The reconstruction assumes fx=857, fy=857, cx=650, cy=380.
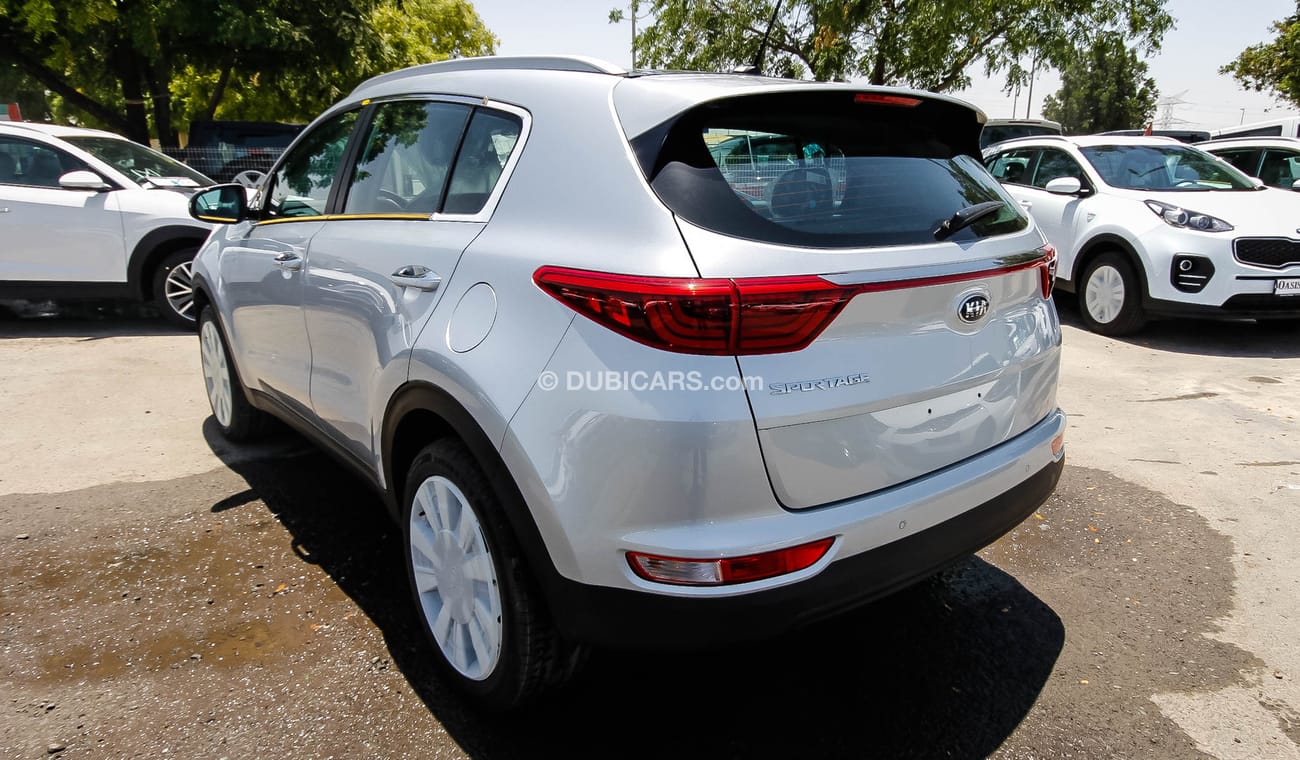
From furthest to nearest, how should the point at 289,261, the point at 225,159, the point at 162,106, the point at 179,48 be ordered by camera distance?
1. the point at 162,106
2. the point at 179,48
3. the point at 225,159
4. the point at 289,261

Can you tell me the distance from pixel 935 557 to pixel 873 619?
89cm

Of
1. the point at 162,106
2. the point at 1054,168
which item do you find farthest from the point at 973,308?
the point at 162,106

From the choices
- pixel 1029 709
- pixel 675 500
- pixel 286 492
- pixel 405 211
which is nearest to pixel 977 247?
pixel 675 500

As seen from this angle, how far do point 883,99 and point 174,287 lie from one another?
273 inches

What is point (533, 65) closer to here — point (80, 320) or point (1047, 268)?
point (1047, 268)

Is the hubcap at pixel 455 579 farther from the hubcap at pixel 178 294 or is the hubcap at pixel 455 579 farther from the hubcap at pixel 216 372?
the hubcap at pixel 178 294

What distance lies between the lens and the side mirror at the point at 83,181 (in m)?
6.98

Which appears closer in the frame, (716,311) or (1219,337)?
(716,311)

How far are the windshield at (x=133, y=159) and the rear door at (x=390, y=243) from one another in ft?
18.8

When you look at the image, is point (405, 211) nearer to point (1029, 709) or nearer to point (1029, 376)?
point (1029, 376)

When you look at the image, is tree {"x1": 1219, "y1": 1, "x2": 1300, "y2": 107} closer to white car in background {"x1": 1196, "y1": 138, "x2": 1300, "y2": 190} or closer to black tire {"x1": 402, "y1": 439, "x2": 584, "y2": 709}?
white car in background {"x1": 1196, "y1": 138, "x2": 1300, "y2": 190}

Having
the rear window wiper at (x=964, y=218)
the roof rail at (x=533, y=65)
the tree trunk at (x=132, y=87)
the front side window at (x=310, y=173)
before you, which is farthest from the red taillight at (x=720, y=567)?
the tree trunk at (x=132, y=87)

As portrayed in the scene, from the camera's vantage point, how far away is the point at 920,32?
18.2 m

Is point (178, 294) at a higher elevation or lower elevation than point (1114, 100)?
lower
